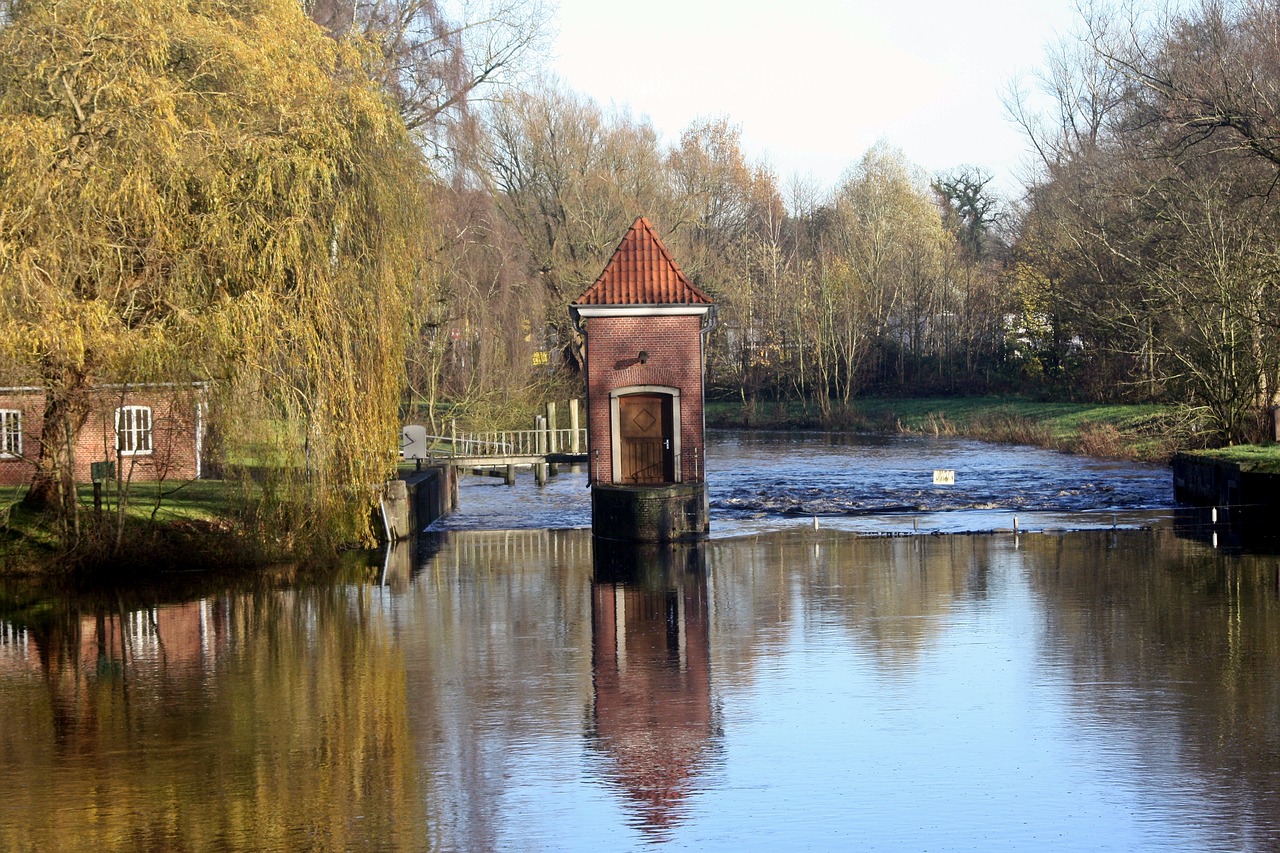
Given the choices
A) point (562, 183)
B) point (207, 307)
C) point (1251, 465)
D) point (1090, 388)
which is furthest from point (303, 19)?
point (1090, 388)

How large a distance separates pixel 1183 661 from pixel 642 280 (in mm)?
14331

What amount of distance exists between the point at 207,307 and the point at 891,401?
160 ft

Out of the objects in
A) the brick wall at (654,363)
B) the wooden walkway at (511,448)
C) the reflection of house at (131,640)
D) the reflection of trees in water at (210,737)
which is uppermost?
the brick wall at (654,363)

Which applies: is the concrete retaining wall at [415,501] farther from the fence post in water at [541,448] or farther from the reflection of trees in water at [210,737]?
the reflection of trees in water at [210,737]

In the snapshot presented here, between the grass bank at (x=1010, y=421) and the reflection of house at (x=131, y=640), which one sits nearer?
the reflection of house at (x=131, y=640)

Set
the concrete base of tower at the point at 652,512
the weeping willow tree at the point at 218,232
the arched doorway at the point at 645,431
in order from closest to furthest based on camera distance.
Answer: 1. the weeping willow tree at the point at 218,232
2. the concrete base of tower at the point at 652,512
3. the arched doorway at the point at 645,431

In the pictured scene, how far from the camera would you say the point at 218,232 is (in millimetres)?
18500

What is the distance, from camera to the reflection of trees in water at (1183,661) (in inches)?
334

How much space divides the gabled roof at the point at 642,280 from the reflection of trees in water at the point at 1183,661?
789cm

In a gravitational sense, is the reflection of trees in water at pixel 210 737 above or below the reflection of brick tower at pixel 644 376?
below

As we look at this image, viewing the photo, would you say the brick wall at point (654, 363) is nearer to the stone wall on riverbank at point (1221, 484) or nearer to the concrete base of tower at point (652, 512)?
the concrete base of tower at point (652, 512)

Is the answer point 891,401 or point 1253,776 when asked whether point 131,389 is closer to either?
point 1253,776

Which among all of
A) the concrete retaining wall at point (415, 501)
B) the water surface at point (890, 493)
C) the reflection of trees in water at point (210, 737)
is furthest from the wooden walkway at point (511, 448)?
the reflection of trees in water at point (210, 737)

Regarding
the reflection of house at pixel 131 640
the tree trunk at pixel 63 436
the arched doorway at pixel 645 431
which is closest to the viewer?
the reflection of house at pixel 131 640
